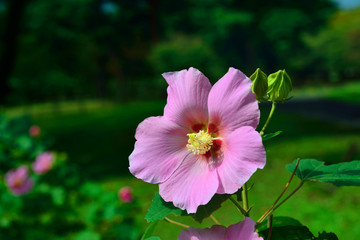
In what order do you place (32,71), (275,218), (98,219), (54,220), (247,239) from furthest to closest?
(32,71), (54,220), (98,219), (275,218), (247,239)

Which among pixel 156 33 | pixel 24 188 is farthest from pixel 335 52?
pixel 24 188

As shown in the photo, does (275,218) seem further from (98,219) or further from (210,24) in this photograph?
(210,24)

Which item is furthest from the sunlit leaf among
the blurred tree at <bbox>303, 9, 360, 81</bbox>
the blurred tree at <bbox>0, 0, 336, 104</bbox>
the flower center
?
the blurred tree at <bbox>303, 9, 360, 81</bbox>

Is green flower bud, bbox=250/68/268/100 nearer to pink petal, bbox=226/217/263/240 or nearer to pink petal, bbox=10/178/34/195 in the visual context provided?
pink petal, bbox=226/217/263/240

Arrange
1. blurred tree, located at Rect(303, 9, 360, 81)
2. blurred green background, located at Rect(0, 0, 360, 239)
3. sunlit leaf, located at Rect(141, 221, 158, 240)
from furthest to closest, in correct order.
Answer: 1. blurred tree, located at Rect(303, 9, 360, 81)
2. blurred green background, located at Rect(0, 0, 360, 239)
3. sunlit leaf, located at Rect(141, 221, 158, 240)

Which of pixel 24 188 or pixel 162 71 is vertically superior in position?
pixel 24 188

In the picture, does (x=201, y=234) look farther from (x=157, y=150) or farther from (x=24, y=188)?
(x=24, y=188)

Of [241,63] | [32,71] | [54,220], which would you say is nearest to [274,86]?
[54,220]

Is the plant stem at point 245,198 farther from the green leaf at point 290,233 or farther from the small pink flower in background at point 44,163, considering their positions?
the small pink flower in background at point 44,163
